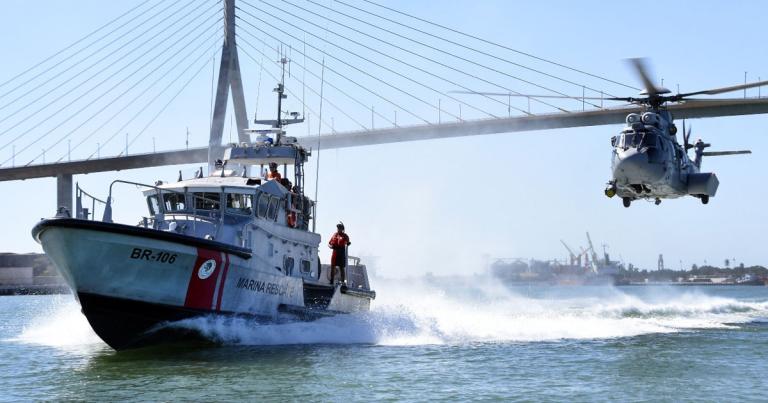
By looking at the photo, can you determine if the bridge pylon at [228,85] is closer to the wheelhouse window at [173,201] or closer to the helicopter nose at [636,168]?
the helicopter nose at [636,168]

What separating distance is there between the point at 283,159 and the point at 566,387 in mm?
9948

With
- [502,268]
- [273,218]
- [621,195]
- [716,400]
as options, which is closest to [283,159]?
[273,218]

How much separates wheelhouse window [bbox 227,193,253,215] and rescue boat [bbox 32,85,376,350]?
19mm

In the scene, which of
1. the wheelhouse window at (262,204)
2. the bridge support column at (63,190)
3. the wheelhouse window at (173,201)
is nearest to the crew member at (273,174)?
the wheelhouse window at (262,204)

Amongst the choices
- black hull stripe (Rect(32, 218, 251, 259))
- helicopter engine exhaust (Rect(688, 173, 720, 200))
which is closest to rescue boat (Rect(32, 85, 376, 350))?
black hull stripe (Rect(32, 218, 251, 259))

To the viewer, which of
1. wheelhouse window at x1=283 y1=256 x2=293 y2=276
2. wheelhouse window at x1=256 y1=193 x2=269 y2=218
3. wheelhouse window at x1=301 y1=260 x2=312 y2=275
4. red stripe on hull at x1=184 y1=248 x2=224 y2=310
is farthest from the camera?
wheelhouse window at x1=301 y1=260 x2=312 y2=275

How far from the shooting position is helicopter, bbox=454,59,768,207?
22984 mm

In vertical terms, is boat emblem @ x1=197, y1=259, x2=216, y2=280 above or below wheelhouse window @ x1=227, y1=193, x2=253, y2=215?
below

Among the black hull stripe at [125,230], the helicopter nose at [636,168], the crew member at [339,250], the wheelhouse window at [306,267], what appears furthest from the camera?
the helicopter nose at [636,168]

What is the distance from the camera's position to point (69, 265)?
14.9 m

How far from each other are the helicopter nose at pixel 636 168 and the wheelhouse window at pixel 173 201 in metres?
11.4

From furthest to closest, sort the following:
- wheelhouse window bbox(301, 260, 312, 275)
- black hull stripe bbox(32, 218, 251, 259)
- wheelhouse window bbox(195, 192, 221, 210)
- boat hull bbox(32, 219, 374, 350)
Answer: wheelhouse window bbox(301, 260, 312, 275) < wheelhouse window bbox(195, 192, 221, 210) < boat hull bbox(32, 219, 374, 350) < black hull stripe bbox(32, 218, 251, 259)

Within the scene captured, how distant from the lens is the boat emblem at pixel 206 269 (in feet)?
50.8

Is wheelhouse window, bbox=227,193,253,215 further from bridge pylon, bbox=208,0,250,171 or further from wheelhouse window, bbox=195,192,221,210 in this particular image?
bridge pylon, bbox=208,0,250,171
